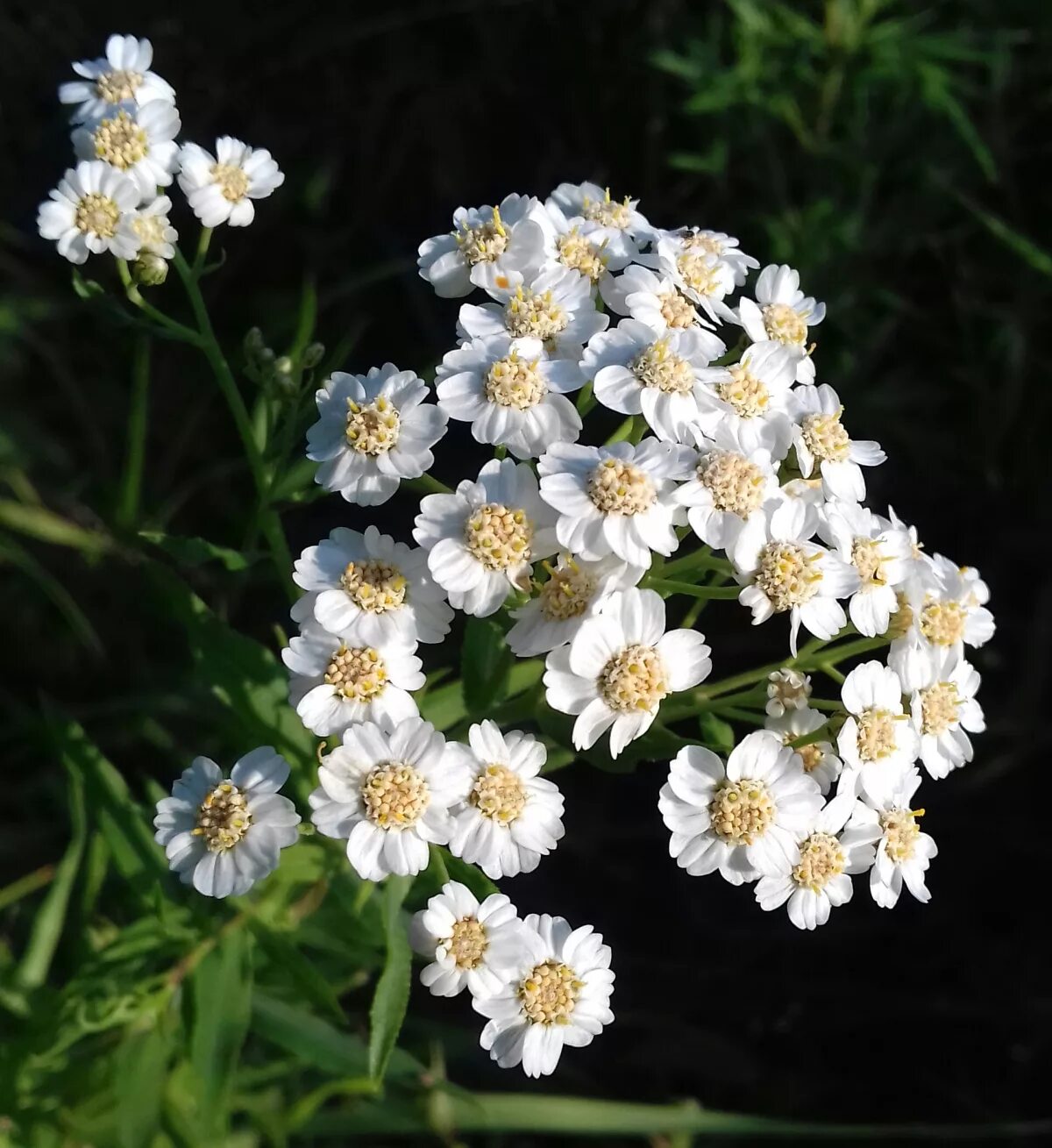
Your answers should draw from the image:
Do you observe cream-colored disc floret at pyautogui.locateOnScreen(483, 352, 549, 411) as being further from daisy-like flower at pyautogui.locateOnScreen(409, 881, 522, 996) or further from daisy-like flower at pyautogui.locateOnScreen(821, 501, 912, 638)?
daisy-like flower at pyautogui.locateOnScreen(409, 881, 522, 996)

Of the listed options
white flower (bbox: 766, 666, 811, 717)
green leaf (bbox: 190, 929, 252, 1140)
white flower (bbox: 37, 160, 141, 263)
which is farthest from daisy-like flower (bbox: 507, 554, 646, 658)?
white flower (bbox: 37, 160, 141, 263)

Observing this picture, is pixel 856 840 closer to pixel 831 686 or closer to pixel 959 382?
pixel 831 686

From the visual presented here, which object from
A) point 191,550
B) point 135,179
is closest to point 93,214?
point 135,179

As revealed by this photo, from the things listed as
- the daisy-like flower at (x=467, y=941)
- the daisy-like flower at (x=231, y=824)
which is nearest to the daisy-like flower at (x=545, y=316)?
the daisy-like flower at (x=231, y=824)

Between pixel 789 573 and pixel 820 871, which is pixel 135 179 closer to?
pixel 789 573

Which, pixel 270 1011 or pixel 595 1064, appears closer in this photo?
pixel 270 1011

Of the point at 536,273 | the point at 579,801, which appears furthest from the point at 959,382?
the point at 536,273
